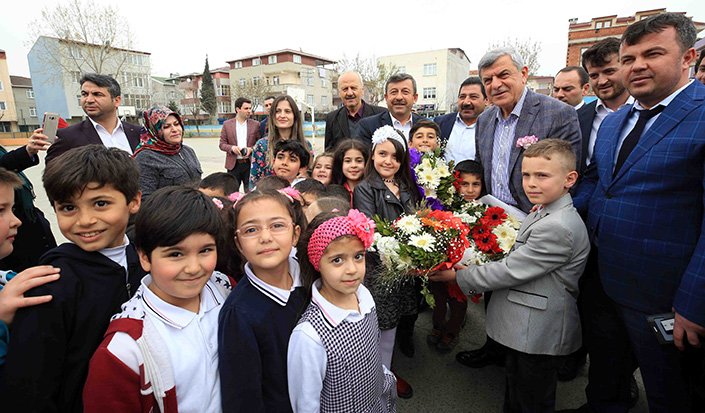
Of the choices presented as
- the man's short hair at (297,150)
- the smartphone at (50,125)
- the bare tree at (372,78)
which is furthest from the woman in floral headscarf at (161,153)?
the bare tree at (372,78)

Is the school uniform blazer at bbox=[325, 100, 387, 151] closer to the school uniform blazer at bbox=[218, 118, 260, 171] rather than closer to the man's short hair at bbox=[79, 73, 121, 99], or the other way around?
the school uniform blazer at bbox=[218, 118, 260, 171]

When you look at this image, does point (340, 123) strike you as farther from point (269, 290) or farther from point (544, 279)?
point (269, 290)

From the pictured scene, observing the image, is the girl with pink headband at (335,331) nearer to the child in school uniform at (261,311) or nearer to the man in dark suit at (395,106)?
the child in school uniform at (261,311)

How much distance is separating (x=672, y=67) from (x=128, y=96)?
57.8m

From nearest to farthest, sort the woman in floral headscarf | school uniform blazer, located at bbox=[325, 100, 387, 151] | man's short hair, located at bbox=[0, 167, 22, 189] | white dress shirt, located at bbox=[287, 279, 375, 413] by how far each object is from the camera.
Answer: white dress shirt, located at bbox=[287, 279, 375, 413] < man's short hair, located at bbox=[0, 167, 22, 189] < the woman in floral headscarf < school uniform blazer, located at bbox=[325, 100, 387, 151]

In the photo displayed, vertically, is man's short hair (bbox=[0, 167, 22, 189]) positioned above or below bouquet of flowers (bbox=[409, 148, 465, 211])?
above

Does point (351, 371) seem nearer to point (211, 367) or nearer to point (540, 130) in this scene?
point (211, 367)

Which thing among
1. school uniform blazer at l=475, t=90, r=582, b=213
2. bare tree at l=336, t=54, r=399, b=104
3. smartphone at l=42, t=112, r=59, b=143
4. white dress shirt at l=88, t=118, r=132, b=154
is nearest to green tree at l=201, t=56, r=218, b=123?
bare tree at l=336, t=54, r=399, b=104

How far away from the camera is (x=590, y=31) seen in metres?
34.7

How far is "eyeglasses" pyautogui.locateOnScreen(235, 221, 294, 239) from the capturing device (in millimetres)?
1845

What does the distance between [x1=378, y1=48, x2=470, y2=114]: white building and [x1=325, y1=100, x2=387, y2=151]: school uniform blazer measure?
1942 inches

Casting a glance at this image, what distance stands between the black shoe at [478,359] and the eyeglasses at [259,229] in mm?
2423

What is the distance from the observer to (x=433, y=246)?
232 centimetres

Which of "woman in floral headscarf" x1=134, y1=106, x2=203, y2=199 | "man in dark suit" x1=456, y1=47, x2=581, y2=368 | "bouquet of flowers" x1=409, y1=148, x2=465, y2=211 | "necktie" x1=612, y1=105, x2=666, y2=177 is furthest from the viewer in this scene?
"woman in floral headscarf" x1=134, y1=106, x2=203, y2=199
